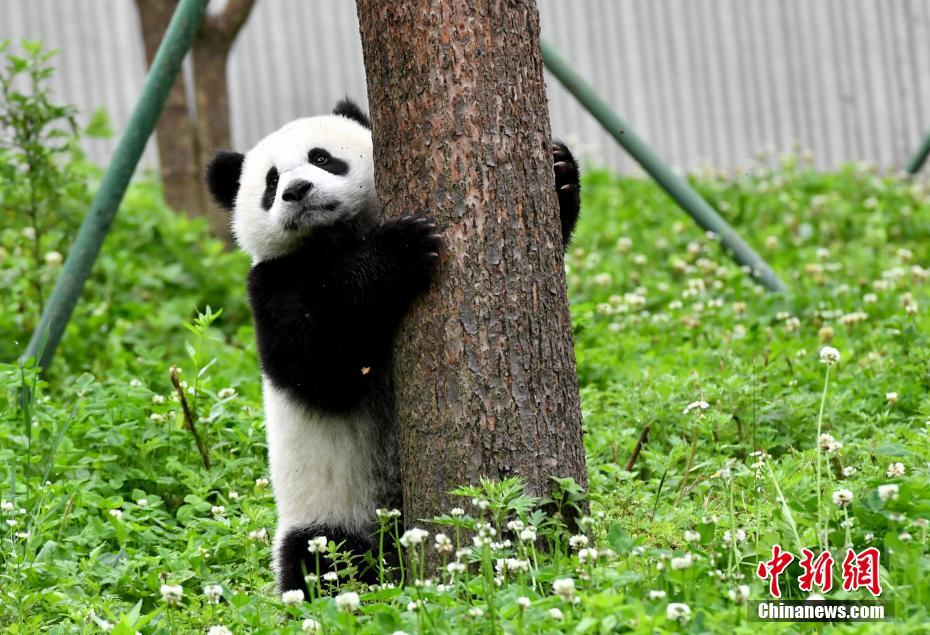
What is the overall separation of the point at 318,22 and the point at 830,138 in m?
5.17

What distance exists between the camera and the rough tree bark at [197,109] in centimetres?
804

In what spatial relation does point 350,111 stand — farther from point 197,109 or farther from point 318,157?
point 197,109

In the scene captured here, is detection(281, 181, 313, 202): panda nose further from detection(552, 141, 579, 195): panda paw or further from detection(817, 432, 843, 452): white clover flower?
detection(817, 432, 843, 452): white clover flower

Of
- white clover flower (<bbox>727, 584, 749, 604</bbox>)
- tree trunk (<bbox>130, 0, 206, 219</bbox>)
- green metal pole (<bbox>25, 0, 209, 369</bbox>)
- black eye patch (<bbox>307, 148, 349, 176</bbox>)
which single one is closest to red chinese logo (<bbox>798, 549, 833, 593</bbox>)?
white clover flower (<bbox>727, 584, 749, 604</bbox>)

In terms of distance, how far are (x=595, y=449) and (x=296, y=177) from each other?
143 centimetres

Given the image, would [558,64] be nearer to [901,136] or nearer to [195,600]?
[195,600]

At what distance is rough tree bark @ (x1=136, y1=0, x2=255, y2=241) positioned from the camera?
26.4 ft

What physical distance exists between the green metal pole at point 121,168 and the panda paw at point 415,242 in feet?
7.75

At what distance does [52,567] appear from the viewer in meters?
3.44

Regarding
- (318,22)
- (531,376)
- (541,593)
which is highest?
(318,22)

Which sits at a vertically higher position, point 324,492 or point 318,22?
point 318,22

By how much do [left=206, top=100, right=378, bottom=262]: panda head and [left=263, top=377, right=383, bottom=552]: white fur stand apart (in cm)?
56

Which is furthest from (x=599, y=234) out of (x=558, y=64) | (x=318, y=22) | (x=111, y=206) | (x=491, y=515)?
(x=491, y=515)

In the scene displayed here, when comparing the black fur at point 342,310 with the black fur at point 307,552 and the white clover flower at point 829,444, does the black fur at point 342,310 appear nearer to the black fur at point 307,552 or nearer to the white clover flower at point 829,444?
the black fur at point 307,552
